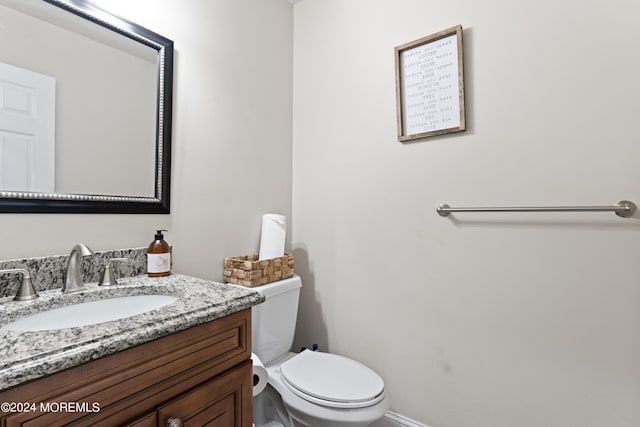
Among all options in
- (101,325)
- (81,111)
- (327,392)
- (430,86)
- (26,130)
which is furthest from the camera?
(430,86)

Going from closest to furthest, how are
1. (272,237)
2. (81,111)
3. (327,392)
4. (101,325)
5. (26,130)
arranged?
(101,325) < (26,130) < (81,111) < (327,392) < (272,237)

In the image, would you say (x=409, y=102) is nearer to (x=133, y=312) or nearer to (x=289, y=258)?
(x=289, y=258)

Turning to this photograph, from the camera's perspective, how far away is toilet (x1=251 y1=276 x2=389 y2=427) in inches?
44.3

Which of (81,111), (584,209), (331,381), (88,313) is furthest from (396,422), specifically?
(81,111)

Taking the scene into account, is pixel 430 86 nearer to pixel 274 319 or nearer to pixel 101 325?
pixel 274 319

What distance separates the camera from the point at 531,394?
3.86ft

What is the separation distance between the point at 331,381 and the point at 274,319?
0.37m

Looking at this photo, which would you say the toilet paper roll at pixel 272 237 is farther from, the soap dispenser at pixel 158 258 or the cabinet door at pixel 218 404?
the cabinet door at pixel 218 404

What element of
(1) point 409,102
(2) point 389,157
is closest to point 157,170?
(2) point 389,157

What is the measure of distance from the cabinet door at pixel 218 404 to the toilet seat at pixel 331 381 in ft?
1.10

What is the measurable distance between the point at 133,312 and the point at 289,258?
2.47ft

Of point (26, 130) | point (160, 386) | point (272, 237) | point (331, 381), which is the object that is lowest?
point (331, 381)

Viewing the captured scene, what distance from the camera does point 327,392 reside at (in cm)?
118

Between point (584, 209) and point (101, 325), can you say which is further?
point (584, 209)
